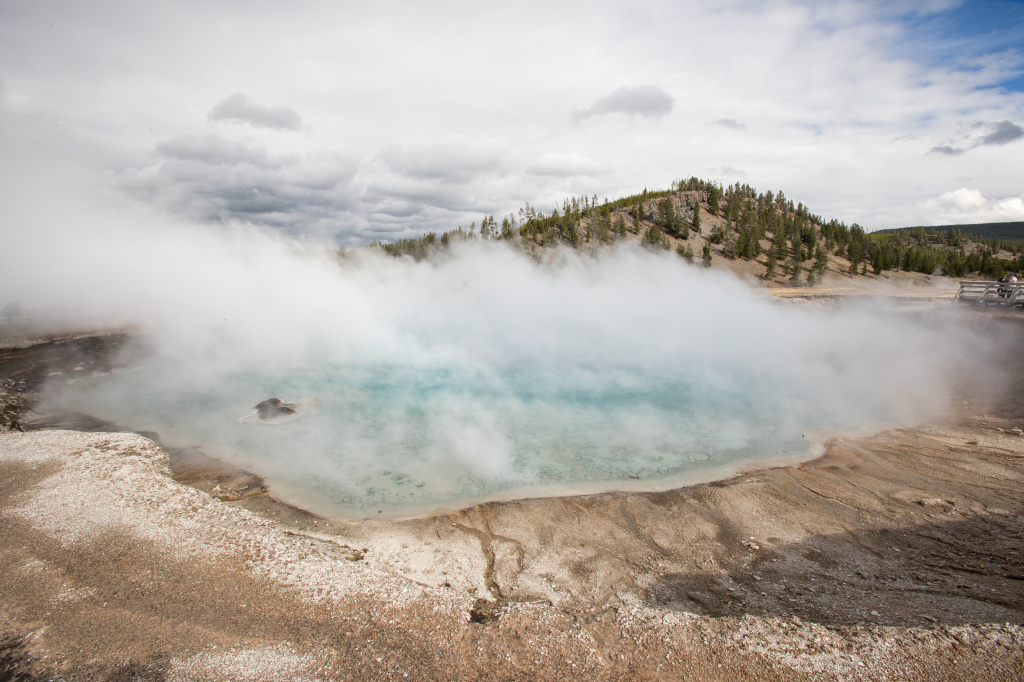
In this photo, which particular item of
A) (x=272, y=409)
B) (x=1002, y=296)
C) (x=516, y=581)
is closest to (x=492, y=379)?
(x=272, y=409)

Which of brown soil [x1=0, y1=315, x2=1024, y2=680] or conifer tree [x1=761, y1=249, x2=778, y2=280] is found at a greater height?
conifer tree [x1=761, y1=249, x2=778, y2=280]

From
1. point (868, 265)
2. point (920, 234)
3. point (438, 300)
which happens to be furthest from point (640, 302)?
point (920, 234)

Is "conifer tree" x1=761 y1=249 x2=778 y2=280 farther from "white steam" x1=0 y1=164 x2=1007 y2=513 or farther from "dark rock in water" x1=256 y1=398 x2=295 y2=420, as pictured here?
"dark rock in water" x1=256 y1=398 x2=295 y2=420

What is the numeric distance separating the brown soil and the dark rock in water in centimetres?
278

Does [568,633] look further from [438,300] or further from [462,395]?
[438,300]

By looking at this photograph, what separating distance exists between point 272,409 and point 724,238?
42.0m

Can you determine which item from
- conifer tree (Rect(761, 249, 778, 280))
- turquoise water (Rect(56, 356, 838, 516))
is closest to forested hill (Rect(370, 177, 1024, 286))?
conifer tree (Rect(761, 249, 778, 280))

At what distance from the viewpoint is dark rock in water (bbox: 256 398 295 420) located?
9406 millimetres

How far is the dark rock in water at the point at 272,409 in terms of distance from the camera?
30.9 feet

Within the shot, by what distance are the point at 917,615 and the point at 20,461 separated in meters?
10.2

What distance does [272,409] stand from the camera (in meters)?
9.55

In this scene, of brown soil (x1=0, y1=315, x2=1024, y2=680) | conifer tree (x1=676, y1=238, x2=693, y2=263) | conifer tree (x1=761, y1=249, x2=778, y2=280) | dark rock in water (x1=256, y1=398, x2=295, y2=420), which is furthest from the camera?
conifer tree (x1=761, y1=249, x2=778, y2=280)

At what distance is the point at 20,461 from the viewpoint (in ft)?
20.0

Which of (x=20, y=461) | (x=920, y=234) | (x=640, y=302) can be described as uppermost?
(x=920, y=234)
